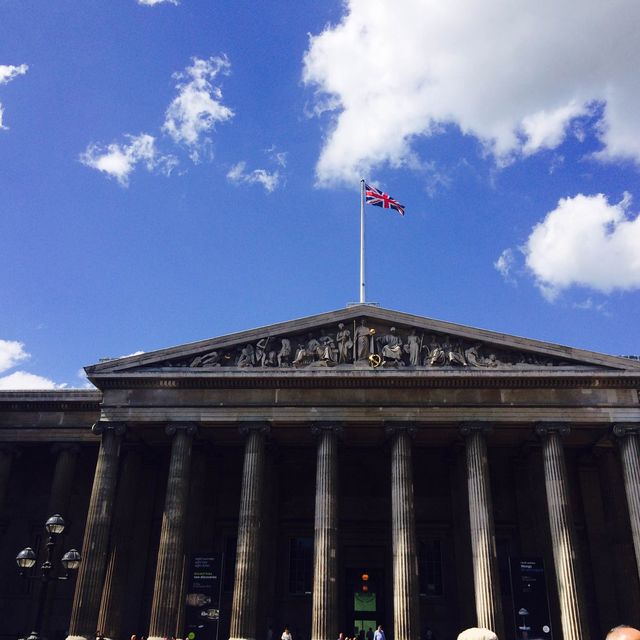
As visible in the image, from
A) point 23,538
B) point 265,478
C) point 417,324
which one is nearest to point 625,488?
point 417,324

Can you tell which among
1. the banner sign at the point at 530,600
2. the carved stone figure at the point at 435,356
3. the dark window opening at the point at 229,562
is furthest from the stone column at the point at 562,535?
the dark window opening at the point at 229,562

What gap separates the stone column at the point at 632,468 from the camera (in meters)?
28.4

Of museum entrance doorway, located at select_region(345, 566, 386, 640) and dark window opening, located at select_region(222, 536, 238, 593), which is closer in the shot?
museum entrance doorway, located at select_region(345, 566, 386, 640)

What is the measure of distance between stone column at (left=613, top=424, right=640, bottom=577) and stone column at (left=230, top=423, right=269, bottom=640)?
615 inches

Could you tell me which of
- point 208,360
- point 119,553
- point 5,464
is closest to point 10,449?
point 5,464

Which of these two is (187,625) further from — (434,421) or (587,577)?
(587,577)

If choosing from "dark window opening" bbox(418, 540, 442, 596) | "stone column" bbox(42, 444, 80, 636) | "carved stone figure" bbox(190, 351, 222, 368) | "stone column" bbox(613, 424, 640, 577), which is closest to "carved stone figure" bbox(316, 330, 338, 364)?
"carved stone figure" bbox(190, 351, 222, 368)

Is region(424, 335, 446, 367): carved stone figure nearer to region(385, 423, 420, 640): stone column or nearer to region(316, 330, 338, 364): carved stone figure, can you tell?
region(385, 423, 420, 640): stone column

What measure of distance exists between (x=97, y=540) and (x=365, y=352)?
1425 centimetres

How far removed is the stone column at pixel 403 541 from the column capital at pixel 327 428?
2.14 metres

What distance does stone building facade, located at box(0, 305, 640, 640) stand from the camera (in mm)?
28359

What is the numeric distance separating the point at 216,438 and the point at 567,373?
16853 mm

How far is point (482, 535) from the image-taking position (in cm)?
2806

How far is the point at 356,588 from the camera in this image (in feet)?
112
